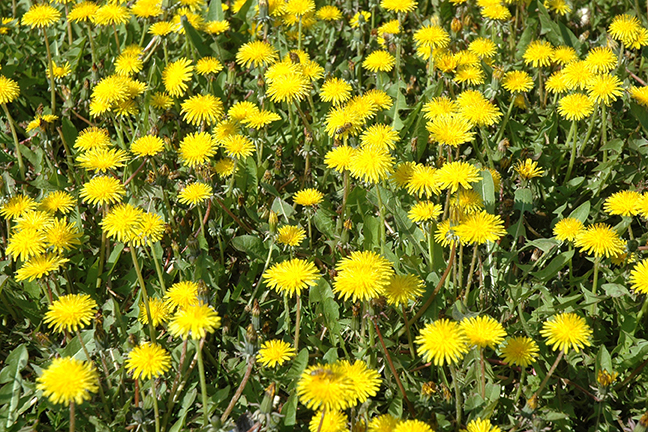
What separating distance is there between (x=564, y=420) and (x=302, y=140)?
1897 mm

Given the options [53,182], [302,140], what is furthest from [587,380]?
[53,182]

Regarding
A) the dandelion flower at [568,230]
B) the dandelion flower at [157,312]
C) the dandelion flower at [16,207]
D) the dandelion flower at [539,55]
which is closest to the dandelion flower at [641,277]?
the dandelion flower at [568,230]

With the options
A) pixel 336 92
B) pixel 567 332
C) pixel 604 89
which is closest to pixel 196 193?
pixel 336 92

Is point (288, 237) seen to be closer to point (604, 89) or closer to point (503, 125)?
point (503, 125)

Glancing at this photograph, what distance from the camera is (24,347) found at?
2.25 metres

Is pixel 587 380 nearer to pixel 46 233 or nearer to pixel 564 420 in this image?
pixel 564 420

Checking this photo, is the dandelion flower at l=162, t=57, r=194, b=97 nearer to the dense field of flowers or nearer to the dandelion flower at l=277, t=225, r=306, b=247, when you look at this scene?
the dense field of flowers

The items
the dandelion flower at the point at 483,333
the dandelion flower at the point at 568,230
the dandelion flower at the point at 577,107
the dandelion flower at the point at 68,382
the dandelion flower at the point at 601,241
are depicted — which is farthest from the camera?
the dandelion flower at the point at 577,107

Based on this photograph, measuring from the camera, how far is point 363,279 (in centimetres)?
195

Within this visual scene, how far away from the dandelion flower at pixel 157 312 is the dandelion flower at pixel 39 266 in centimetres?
33

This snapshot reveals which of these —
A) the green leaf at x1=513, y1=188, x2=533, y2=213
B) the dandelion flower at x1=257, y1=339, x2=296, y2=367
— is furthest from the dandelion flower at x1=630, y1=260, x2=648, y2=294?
the dandelion flower at x1=257, y1=339, x2=296, y2=367

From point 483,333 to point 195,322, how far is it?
0.88 metres

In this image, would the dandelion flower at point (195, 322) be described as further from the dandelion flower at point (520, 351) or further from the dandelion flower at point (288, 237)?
the dandelion flower at point (520, 351)

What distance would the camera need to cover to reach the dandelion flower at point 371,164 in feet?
7.41
